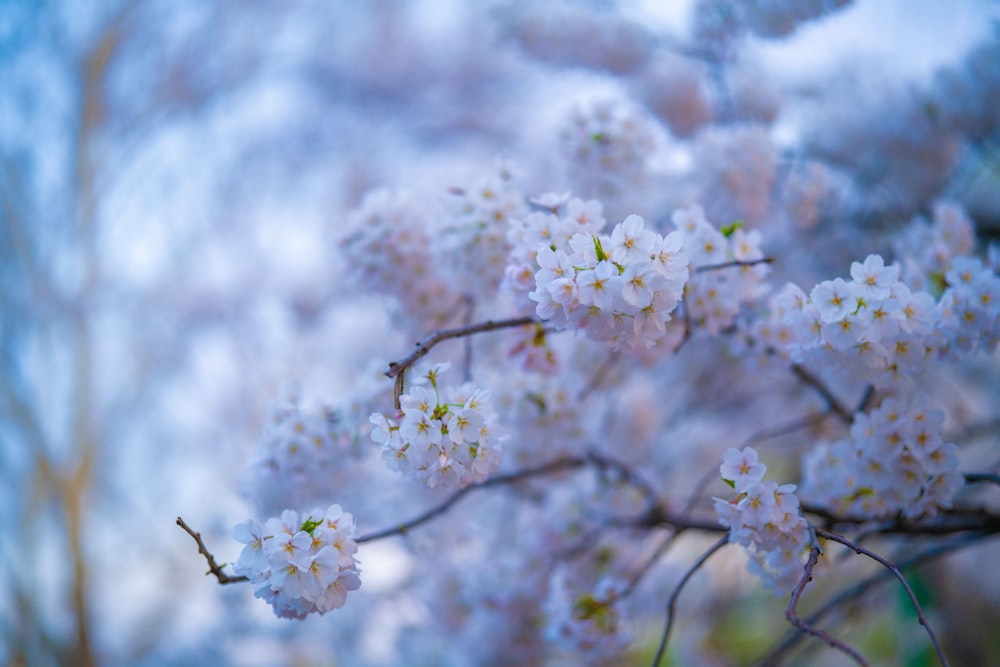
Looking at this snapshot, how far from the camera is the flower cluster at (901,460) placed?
3.09ft

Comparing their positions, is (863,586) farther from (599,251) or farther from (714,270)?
(599,251)

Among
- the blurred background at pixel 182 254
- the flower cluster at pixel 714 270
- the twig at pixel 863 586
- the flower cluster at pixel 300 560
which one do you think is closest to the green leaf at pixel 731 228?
the flower cluster at pixel 714 270

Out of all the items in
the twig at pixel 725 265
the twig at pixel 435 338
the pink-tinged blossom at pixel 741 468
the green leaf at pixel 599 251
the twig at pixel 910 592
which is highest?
the green leaf at pixel 599 251

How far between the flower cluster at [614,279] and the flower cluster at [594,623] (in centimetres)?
65

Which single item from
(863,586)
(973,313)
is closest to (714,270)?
(973,313)

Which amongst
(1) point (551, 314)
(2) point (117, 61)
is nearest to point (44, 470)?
(2) point (117, 61)

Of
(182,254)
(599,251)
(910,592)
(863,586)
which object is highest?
(599,251)

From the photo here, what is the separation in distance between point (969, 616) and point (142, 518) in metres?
3.70

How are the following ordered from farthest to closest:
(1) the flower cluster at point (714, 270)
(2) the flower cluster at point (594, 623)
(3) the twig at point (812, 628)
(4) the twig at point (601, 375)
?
(4) the twig at point (601, 375), (2) the flower cluster at point (594, 623), (1) the flower cluster at point (714, 270), (3) the twig at point (812, 628)

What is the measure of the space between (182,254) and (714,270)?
2.84 meters

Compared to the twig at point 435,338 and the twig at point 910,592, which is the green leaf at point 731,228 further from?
the twig at point 910,592

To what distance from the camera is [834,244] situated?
6.35 feet

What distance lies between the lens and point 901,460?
0.96 meters

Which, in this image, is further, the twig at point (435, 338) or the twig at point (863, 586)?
the twig at point (863, 586)
